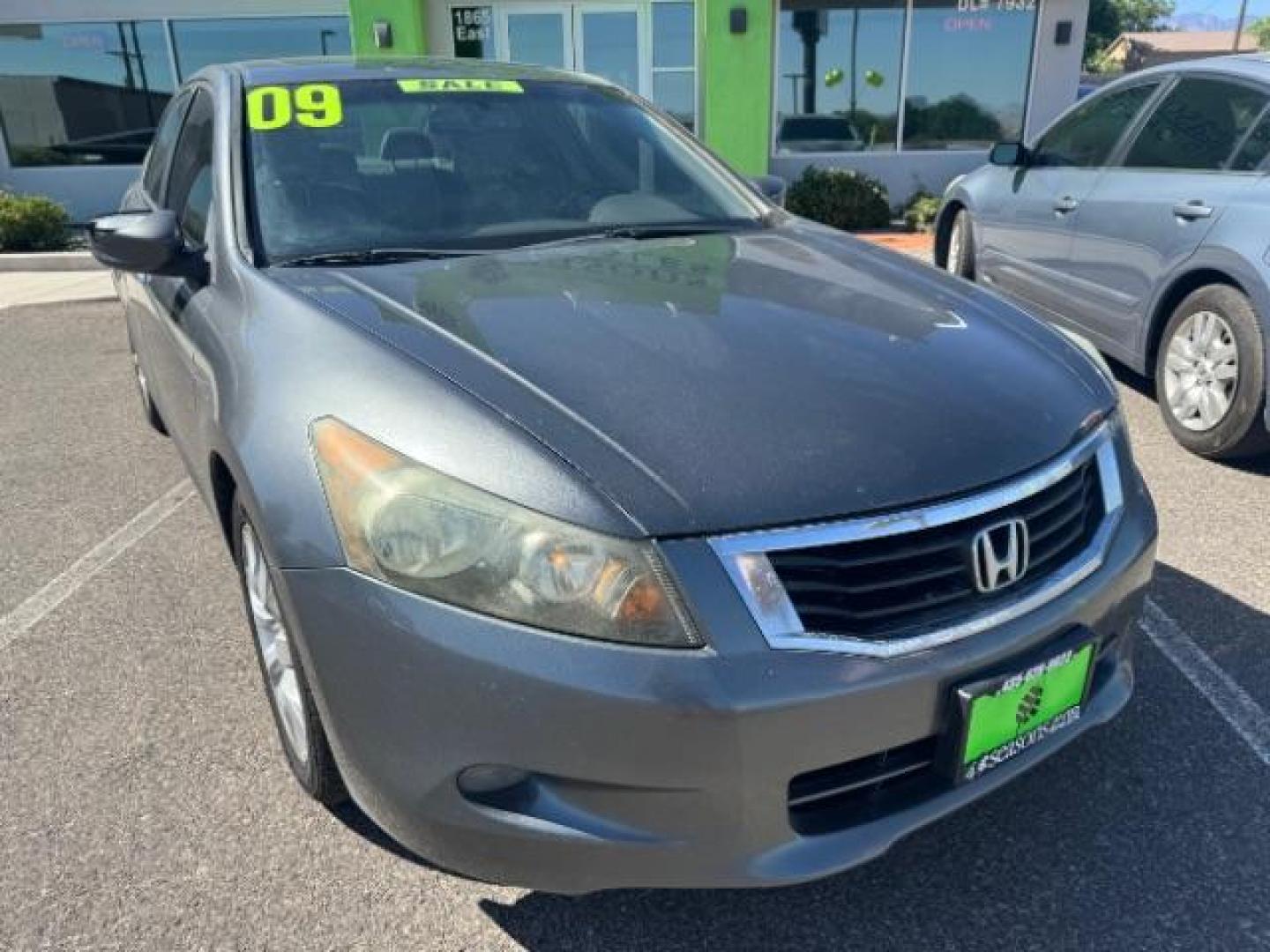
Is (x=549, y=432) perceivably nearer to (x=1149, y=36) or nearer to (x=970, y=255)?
(x=970, y=255)

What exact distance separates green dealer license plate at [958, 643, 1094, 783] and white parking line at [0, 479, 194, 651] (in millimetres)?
2868

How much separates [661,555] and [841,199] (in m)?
10.4

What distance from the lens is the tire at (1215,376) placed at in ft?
13.2

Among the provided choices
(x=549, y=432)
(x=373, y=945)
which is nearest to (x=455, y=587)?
(x=549, y=432)

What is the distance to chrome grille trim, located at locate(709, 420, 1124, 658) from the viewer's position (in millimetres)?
1565

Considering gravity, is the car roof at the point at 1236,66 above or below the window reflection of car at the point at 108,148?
above

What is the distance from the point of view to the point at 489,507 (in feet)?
5.31

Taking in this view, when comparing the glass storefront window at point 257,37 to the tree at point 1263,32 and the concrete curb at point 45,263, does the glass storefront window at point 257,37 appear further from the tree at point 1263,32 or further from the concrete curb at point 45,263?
the tree at point 1263,32

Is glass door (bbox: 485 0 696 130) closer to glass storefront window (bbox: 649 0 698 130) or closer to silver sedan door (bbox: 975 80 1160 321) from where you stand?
glass storefront window (bbox: 649 0 698 130)

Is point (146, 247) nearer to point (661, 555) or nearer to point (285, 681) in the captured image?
point (285, 681)

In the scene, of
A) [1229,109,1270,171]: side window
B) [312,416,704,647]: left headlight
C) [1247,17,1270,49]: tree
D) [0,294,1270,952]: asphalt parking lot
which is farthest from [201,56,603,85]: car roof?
[1247,17,1270,49]: tree

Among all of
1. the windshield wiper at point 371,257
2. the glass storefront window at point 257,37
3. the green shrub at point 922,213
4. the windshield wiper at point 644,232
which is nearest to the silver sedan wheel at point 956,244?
the windshield wiper at point 644,232

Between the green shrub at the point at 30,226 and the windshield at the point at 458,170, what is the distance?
9.47m

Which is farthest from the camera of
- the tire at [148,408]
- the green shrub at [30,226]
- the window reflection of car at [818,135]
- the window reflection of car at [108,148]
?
the window reflection of car at [108,148]
